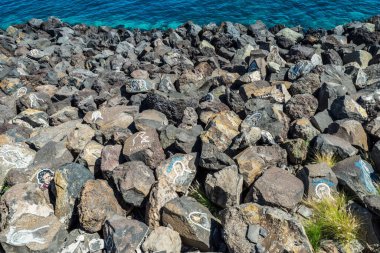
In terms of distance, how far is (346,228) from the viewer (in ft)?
16.5

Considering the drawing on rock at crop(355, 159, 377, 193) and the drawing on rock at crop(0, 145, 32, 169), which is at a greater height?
the drawing on rock at crop(355, 159, 377, 193)

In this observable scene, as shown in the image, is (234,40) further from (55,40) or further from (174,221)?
(174,221)

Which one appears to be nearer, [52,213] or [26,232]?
[26,232]

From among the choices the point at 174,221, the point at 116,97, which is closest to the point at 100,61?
the point at 116,97

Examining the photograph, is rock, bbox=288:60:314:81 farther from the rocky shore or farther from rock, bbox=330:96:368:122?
rock, bbox=330:96:368:122

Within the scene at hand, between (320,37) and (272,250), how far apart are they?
13.4 meters

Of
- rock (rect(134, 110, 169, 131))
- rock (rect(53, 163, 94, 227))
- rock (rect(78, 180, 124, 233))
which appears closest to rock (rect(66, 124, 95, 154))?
rock (rect(53, 163, 94, 227))

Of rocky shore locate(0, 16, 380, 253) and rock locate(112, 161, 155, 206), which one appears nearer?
rocky shore locate(0, 16, 380, 253)

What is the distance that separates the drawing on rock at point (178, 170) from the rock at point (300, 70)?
14.9 ft

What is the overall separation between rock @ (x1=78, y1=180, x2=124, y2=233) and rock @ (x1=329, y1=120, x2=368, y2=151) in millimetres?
4524

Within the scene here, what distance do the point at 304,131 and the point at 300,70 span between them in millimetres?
3131

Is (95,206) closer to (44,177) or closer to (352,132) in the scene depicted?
(44,177)

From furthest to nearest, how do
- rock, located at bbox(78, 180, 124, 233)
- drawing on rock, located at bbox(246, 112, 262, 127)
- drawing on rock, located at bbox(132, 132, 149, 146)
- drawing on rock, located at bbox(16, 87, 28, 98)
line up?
drawing on rock, located at bbox(16, 87, 28, 98), drawing on rock, located at bbox(246, 112, 262, 127), drawing on rock, located at bbox(132, 132, 149, 146), rock, located at bbox(78, 180, 124, 233)

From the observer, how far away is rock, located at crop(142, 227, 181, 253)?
5098 millimetres
